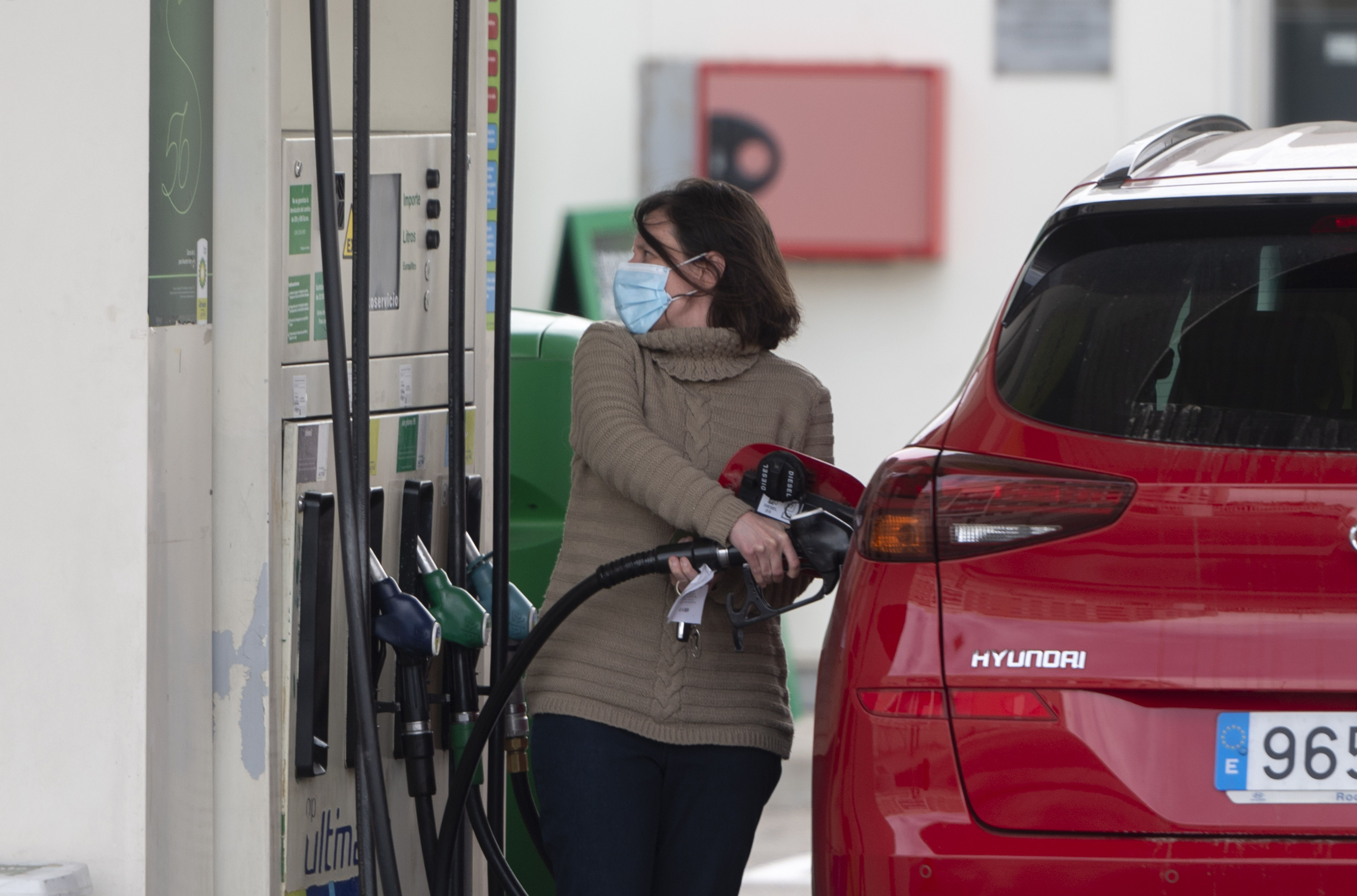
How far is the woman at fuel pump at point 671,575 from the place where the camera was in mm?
2746

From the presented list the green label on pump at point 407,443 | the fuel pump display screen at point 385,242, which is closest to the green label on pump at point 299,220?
the fuel pump display screen at point 385,242

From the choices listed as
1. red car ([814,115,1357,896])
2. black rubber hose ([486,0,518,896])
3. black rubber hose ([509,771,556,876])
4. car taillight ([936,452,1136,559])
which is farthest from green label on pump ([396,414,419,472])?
car taillight ([936,452,1136,559])

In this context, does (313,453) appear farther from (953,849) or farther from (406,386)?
(953,849)

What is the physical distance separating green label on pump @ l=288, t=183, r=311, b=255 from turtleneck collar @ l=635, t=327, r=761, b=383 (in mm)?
585

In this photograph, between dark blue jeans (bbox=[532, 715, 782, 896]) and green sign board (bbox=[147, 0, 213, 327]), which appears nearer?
green sign board (bbox=[147, 0, 213, 327])

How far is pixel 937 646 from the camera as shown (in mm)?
2250

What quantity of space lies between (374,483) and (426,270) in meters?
0.47

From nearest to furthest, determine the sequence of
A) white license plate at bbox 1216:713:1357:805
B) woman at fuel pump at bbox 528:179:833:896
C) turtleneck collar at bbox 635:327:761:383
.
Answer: white license plate at bbox 1216:713:1357:805
woman at fuel pump at bbox 528:179:833:896
turtleneck collar at bbox 635:327:761:383

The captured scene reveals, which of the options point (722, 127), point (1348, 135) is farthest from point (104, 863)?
point (722, 127)

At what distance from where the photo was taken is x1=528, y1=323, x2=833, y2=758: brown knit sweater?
277 centimetres

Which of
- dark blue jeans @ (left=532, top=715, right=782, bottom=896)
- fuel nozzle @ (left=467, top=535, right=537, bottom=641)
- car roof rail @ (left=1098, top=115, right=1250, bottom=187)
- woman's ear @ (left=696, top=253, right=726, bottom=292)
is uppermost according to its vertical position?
car roof rail @ (left=1098, top=115, right=1250, bottom=187)

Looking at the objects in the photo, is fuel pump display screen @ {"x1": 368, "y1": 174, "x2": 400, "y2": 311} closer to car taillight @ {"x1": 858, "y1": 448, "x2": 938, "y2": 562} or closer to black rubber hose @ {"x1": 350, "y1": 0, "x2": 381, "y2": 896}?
black rubber hose @ {"x1": 350, "y1": 0, "x2": 381, "y2": 896}

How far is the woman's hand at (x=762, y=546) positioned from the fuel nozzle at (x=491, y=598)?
0.79 metres

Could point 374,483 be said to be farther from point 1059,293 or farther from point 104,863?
point 1059,293
